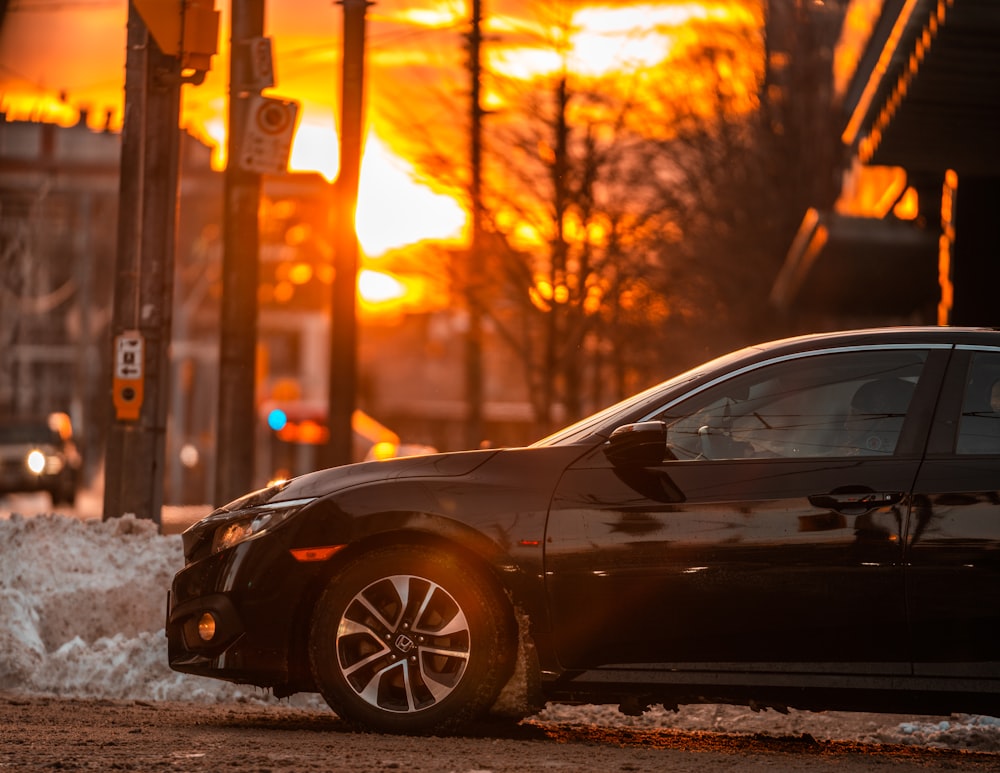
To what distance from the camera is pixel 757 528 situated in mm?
6156

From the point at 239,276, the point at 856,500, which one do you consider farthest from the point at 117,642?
the point at 239,276

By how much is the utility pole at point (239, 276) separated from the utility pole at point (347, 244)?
1.85 meters

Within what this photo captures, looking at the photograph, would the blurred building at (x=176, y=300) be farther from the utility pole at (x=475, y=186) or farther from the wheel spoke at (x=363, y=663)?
the wheel spoke at (x=363, y=663)

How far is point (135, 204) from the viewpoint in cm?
1104

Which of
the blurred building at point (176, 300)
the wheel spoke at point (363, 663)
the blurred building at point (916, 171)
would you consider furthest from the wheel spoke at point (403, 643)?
the blurred building at point (176, 300)

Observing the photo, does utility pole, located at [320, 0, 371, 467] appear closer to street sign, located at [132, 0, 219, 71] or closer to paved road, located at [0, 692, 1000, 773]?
street sign, located at [132, 0, 219, 71]

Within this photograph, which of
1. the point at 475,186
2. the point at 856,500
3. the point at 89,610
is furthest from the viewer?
the point at 475,186

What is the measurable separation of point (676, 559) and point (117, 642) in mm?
3348

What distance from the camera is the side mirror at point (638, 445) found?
6.20 m

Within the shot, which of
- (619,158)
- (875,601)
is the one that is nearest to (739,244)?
(619,158)

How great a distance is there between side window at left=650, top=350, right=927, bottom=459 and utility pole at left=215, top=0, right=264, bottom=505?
280 inches

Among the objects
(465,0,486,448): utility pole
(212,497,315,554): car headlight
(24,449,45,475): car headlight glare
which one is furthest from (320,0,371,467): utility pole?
(24,449,45,475): car headlight glare

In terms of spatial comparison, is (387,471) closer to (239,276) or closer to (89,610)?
(89,610)

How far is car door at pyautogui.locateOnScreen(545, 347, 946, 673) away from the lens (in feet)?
19.9
